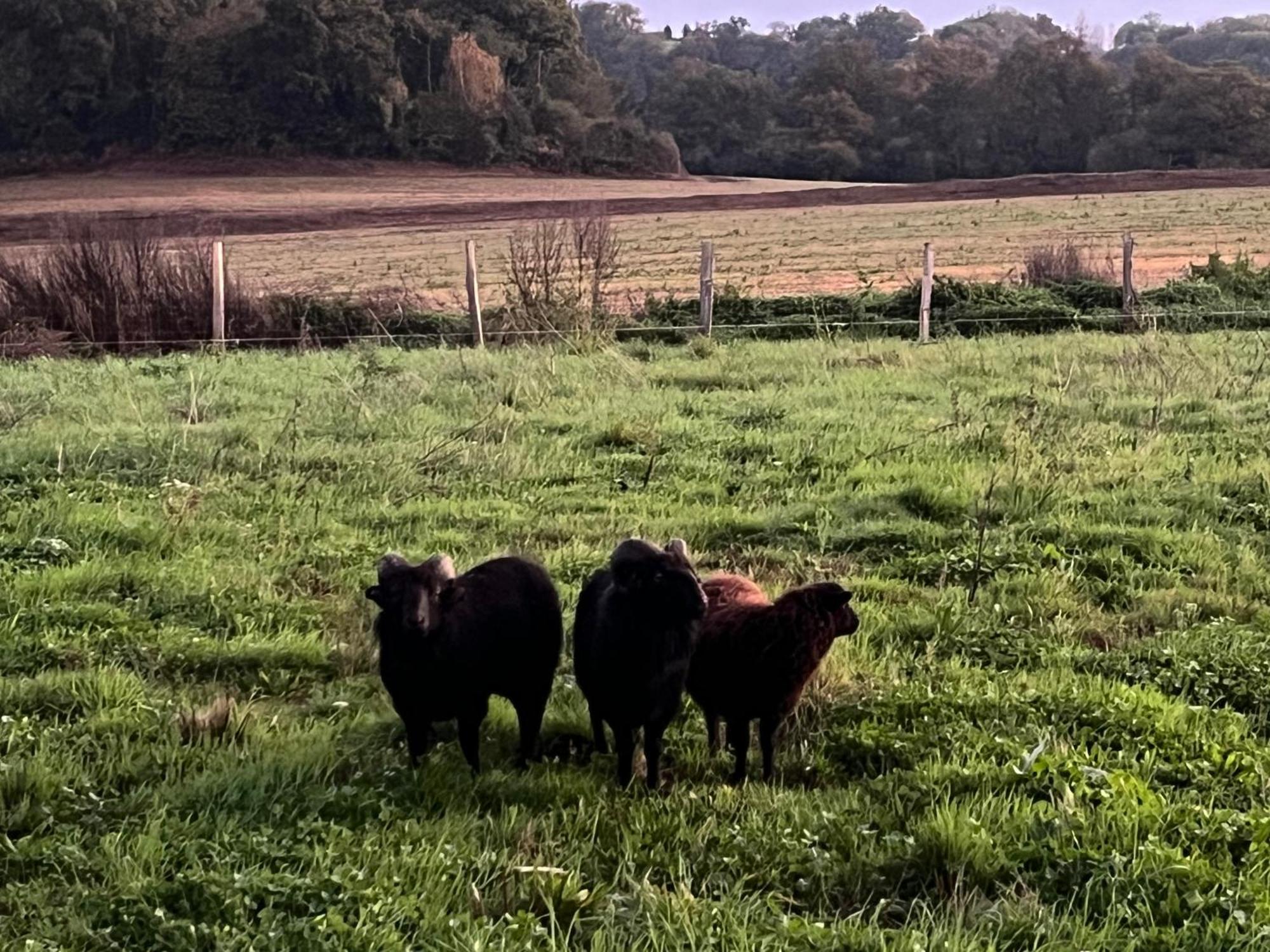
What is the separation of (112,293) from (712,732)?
716 inches

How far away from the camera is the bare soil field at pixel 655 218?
3216 cm

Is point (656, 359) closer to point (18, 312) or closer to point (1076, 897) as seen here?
point (18, 312)

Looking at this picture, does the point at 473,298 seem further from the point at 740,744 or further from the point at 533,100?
the point at 533,100

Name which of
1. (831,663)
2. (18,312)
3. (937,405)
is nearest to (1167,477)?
(937,405)

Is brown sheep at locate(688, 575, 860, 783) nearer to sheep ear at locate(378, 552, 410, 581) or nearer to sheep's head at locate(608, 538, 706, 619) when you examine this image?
sheep's head at locate(608, 538, 706, 619)

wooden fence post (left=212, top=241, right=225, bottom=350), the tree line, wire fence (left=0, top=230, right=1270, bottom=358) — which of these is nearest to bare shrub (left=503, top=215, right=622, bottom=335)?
wire fence (left=0, top=230, right=1270, bottom=358)

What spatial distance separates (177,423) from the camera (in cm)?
1131

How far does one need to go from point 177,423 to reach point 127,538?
4031 millimetres

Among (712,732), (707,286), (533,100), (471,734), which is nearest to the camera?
(471,734)

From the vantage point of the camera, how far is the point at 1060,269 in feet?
81.8

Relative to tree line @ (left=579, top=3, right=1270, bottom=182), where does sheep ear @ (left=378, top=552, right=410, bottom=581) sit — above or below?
below

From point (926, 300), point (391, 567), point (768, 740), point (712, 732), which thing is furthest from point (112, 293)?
point (768, 740)

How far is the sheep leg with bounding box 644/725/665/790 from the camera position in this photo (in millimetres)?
4695

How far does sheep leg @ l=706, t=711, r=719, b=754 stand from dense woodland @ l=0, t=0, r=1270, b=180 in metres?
73.0
